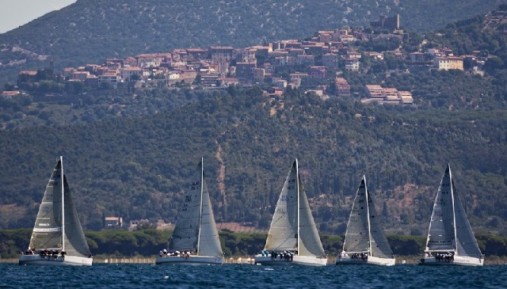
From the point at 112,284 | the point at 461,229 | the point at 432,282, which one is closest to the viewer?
the point at 112,284

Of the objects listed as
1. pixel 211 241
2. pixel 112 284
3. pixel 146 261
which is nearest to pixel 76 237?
pixel 211 241

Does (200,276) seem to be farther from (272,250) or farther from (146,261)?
(146,261)

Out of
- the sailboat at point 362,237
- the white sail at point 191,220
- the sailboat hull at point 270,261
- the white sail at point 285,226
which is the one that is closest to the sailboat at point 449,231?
the sailboat at point 362,237

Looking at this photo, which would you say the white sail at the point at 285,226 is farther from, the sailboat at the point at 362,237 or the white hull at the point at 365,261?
the white hull at the point at 365,261

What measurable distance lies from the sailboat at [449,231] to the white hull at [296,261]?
32.0ft

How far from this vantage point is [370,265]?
153 m

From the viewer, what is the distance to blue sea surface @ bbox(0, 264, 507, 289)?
4451 inches

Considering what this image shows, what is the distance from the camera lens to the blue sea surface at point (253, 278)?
113 m

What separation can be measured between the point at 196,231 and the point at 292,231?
782 cm

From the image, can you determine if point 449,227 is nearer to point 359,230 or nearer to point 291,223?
point 359,230

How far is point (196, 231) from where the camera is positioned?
142500 millimetres

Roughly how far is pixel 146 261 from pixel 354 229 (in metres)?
51.0

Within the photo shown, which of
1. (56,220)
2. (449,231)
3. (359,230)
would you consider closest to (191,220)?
(56,220)

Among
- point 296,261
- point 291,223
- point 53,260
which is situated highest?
point 291,223
